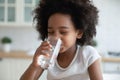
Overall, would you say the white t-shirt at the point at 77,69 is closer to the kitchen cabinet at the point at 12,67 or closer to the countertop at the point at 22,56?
the countertop at the point at 22,56

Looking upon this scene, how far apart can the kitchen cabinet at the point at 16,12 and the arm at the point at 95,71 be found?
1962mm

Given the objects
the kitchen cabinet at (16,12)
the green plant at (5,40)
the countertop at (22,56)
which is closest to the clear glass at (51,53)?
the countertop at (22,56)

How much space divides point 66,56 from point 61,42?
177 millimetres

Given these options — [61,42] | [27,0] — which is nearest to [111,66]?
[27,0]

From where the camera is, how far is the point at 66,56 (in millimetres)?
1090

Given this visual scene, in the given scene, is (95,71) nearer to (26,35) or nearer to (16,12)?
(16,12)

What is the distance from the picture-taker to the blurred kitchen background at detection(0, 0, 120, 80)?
2.80 metres

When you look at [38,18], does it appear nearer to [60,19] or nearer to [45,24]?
[45,24]

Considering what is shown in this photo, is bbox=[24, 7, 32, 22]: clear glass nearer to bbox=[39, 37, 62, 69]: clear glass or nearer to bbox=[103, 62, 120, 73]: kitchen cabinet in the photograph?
bbox=[103, 62, 120, 73]: kitchen cabinet

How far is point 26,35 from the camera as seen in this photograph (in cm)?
321

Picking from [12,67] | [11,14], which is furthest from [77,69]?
[11,14]

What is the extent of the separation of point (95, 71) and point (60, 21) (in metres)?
Answer: 0.23

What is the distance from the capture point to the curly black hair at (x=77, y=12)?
1.00m

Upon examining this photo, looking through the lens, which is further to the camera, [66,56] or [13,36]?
[13,36]
